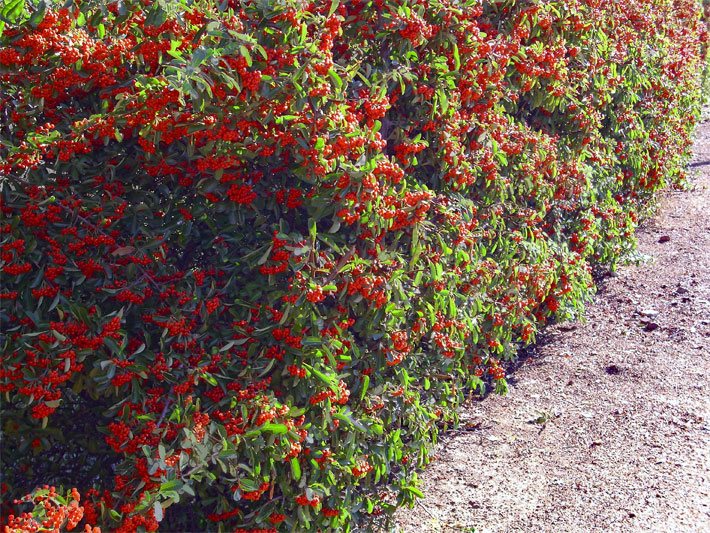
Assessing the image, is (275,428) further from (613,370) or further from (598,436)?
(613,370)

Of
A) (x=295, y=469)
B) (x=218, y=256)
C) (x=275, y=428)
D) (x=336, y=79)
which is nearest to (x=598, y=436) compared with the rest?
(x=295, y=469)

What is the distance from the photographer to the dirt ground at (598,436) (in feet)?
12.0

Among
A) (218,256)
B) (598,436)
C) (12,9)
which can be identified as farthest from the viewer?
(598,436)

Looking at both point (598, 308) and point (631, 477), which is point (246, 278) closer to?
point (631, 477)

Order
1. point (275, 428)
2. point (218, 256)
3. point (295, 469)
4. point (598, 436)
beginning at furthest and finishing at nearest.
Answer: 1. point (598, 436)
2. point (218, 256)
3. point (295, 469)
4. point (275, 428)

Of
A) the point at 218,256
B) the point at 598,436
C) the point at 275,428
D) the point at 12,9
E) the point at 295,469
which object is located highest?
the point at 12,9

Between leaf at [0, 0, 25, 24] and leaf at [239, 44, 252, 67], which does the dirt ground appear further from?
leaf at [0, 0, 25, 24]

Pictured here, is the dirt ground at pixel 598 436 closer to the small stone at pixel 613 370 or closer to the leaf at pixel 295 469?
the small stone at pixel 613 370

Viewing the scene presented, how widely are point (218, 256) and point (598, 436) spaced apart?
8.46 ft

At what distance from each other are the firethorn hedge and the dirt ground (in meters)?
0.61

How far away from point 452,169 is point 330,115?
1180 millimetres

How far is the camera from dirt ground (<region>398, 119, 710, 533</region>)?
3.67 meters

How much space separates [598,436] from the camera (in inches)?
169

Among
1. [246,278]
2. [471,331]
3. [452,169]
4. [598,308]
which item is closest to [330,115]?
[246,278]
